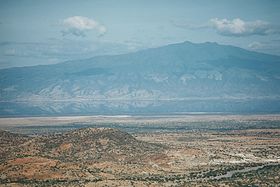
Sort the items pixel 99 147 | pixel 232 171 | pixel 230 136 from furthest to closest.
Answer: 1. pixel 230 136
2. pixel 99 147
3. pixel 232 171

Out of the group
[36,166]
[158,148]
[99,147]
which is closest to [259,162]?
[158,148]

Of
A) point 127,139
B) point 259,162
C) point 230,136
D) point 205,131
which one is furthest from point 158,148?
point 205,131

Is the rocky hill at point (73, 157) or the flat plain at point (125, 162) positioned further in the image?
the rocky hill at point (73, 157)

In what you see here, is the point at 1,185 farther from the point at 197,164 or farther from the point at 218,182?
the point at 197,164

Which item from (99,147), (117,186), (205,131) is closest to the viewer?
(117,186)

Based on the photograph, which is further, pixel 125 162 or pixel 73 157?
pixel 73 157

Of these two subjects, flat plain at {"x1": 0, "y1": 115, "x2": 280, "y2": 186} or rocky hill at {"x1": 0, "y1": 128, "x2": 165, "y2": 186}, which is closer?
flat plain at {"x1": 0, "y1": 115, "x2": 280, "y2": 186}

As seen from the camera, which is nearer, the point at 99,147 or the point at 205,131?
the point at 99,147

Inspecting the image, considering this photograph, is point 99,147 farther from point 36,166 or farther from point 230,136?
point 230,136

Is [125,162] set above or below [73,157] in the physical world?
below
